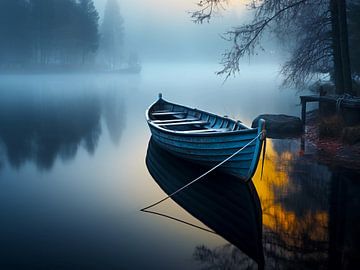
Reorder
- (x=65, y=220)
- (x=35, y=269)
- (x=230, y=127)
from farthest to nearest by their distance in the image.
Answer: (x=230, y=127), (x=65, y=220), (x=35, y=269)

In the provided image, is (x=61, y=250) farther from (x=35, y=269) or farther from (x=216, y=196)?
(x=216, y=196)

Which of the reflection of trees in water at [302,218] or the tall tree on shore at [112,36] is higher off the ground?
the tall tree on shore at [112,36]

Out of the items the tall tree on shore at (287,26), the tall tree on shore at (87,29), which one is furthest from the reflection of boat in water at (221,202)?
the tall tree on shore at (87,29)

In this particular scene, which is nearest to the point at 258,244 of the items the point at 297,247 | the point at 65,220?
the point at 297,247

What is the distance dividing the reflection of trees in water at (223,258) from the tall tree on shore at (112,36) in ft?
261

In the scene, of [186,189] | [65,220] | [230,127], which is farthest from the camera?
[230,127]

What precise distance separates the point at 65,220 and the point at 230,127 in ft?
20.6

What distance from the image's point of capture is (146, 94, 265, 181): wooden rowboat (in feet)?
31.7

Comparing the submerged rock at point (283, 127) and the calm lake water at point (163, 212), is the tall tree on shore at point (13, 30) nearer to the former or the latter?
the calm lake water at point (163, 212)

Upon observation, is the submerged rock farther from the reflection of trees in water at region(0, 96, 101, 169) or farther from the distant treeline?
the distant treeline

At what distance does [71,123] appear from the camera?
22.5 m

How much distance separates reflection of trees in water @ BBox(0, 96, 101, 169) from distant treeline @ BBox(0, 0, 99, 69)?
114 ft

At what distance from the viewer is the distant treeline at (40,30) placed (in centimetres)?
6159

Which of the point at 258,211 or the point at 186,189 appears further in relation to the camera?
the point at 186,189
